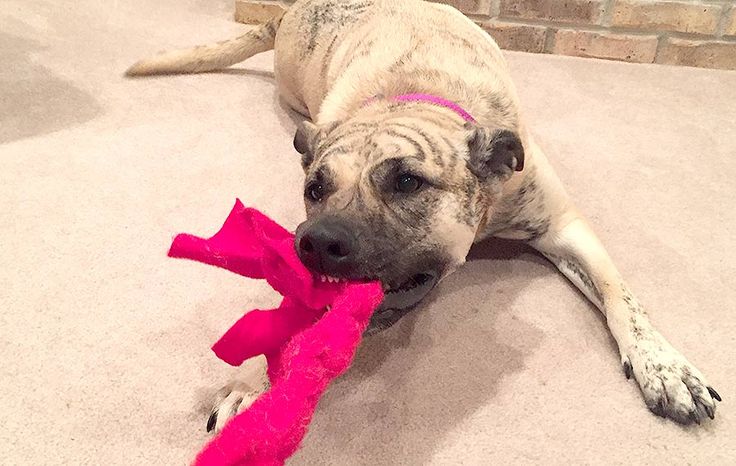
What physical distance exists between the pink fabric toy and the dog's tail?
1986 millimetres

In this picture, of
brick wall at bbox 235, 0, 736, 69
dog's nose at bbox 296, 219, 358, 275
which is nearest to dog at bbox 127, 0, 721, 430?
dog's nose at bbox 296, 219, 358, 275

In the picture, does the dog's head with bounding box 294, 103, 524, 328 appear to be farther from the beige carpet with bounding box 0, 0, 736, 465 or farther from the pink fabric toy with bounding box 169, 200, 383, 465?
the beige carpet with bounding box 0, 0, 736, 465

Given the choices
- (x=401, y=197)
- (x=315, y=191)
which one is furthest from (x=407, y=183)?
(x=315, y=191)

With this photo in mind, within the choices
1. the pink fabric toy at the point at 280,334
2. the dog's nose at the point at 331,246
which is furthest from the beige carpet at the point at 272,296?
the dog's nose at the point at 331,246

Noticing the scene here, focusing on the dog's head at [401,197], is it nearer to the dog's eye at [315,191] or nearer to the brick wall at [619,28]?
the dog's eye at [315,191]

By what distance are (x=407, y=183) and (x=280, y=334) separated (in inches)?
18.2

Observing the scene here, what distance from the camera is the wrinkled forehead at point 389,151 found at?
62.0 inches

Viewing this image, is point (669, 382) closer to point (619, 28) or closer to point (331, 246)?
point (331, 246)

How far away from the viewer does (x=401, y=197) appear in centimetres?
157

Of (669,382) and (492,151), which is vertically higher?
(492,151)

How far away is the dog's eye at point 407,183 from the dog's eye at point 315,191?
19cm

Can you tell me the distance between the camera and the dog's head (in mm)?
1463

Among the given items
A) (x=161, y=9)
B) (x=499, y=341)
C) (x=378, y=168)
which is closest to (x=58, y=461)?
(x=378, y=168)

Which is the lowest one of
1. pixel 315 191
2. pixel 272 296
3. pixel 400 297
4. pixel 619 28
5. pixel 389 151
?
pixel 272 296
